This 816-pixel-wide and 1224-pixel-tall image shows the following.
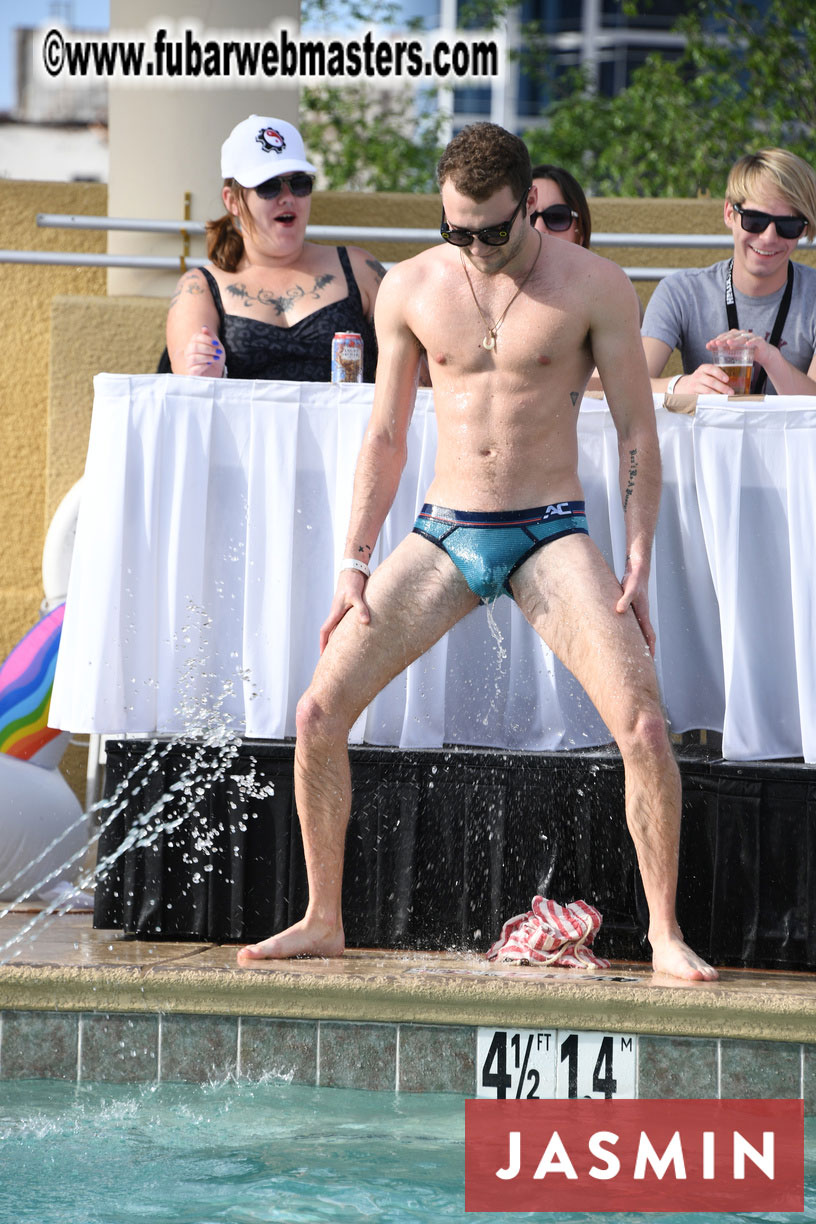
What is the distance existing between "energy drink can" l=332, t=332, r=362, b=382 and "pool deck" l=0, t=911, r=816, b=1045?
62.4 inches

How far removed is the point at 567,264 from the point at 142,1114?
2.11 m

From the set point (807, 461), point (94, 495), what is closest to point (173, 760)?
point (94, 495)

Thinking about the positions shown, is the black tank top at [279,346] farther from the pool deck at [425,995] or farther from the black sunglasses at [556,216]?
the pool deck at [425,995]

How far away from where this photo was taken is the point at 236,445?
3.99 meters

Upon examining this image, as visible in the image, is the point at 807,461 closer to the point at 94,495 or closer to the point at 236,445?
the point at 236,445

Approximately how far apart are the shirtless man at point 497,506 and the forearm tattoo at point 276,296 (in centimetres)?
113

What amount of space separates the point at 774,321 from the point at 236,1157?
2856 mm

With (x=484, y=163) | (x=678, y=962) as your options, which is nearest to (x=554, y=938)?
(x=678, y=962)

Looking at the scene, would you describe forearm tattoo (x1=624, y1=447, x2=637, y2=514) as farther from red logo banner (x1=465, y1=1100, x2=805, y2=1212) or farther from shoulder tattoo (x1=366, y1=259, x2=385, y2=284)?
shoulder tattoo (x1=366, y1=259, x2=385, y2=284)

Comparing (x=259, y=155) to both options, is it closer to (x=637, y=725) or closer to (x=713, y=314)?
(x=713, y=314)

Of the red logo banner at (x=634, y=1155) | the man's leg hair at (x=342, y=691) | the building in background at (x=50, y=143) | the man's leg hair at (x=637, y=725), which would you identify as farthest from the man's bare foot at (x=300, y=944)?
the building in background at (x=50, y=143)

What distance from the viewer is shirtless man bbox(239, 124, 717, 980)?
349cm

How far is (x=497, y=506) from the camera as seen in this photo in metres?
3.59

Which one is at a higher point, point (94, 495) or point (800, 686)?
point (94, 495)
